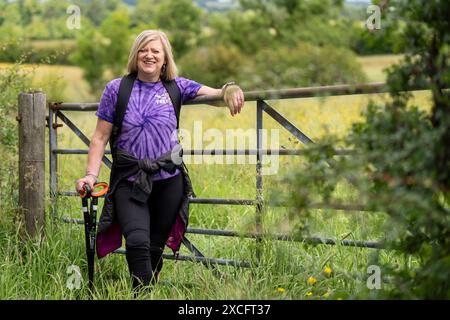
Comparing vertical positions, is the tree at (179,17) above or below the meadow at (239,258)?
above

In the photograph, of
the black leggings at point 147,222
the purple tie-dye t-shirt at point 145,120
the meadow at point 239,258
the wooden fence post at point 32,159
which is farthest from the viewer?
the wooden fence post at point 32,159

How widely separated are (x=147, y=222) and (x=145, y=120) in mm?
597

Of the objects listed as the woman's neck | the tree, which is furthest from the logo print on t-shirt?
the tree

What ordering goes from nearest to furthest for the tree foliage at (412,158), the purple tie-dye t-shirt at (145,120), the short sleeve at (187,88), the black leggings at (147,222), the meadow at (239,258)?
the tree foliage at (412,158)
the meadow at (239,258)
the black leggings at (147,222)
the purple tie-dye t-shirt at (145,120)
the short sleeve at (187,88)

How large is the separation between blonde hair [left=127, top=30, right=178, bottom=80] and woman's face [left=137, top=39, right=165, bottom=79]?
24 millimetres

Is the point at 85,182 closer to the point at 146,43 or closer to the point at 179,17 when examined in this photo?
the point at 146,43

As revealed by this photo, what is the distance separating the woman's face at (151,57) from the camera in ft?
14.6

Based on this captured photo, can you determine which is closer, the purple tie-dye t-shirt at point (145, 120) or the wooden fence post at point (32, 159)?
the purple tie-dye t-shirt at point (145, 120)

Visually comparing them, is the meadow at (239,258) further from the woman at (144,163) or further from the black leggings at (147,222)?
the woman at (144,163)

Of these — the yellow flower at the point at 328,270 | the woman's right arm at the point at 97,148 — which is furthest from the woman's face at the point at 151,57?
the yellow flower at the point at 328,270

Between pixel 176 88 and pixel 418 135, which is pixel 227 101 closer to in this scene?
pixel 176 88

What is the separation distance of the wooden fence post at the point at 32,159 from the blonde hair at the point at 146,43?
112cm

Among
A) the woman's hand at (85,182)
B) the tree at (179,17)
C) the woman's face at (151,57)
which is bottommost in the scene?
the woman's hand at (85,182)

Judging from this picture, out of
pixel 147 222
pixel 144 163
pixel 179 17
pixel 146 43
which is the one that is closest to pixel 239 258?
pixel 147 222
